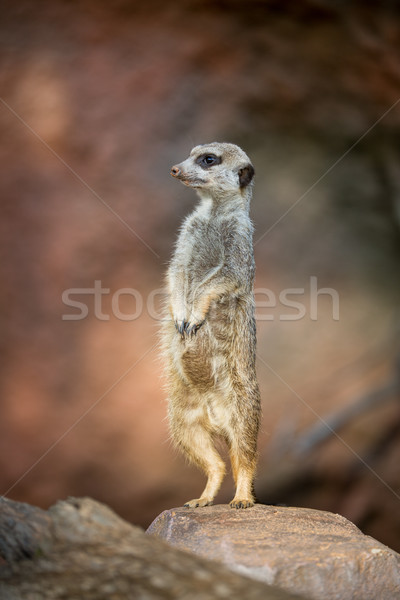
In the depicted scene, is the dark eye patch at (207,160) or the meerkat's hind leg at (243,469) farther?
the dark eye patch at (207,160)

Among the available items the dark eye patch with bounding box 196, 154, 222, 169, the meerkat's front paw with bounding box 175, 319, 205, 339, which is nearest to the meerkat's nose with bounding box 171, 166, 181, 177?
the dark eye patch with bounding box 196, 154, 222, 169

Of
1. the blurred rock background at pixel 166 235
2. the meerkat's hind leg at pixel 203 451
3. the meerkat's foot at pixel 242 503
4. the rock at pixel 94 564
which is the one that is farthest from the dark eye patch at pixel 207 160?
the rock at pixel 94 564

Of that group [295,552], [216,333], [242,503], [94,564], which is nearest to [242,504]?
[242,503]

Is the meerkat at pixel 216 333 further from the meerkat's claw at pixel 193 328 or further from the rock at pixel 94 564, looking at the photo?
the rock at pixel 94 564

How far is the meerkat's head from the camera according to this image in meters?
2.52

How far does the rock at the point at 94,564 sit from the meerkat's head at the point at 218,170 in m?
1.40

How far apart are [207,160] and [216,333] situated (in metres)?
0.69

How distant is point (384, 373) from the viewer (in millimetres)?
3322

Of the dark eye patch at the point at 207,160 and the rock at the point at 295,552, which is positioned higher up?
the dark eye patch at the point at 207,160

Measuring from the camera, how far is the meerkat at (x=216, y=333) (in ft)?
7.88

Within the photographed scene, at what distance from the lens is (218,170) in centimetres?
254

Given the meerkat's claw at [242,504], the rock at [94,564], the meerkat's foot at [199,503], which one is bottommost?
the rock at [94,564]

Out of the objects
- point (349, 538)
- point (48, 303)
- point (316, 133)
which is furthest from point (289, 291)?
point (349, 538)

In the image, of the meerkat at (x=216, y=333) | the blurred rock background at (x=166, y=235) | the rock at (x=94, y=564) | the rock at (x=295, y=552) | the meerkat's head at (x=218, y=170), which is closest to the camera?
the rock at (x=94, y=564)
